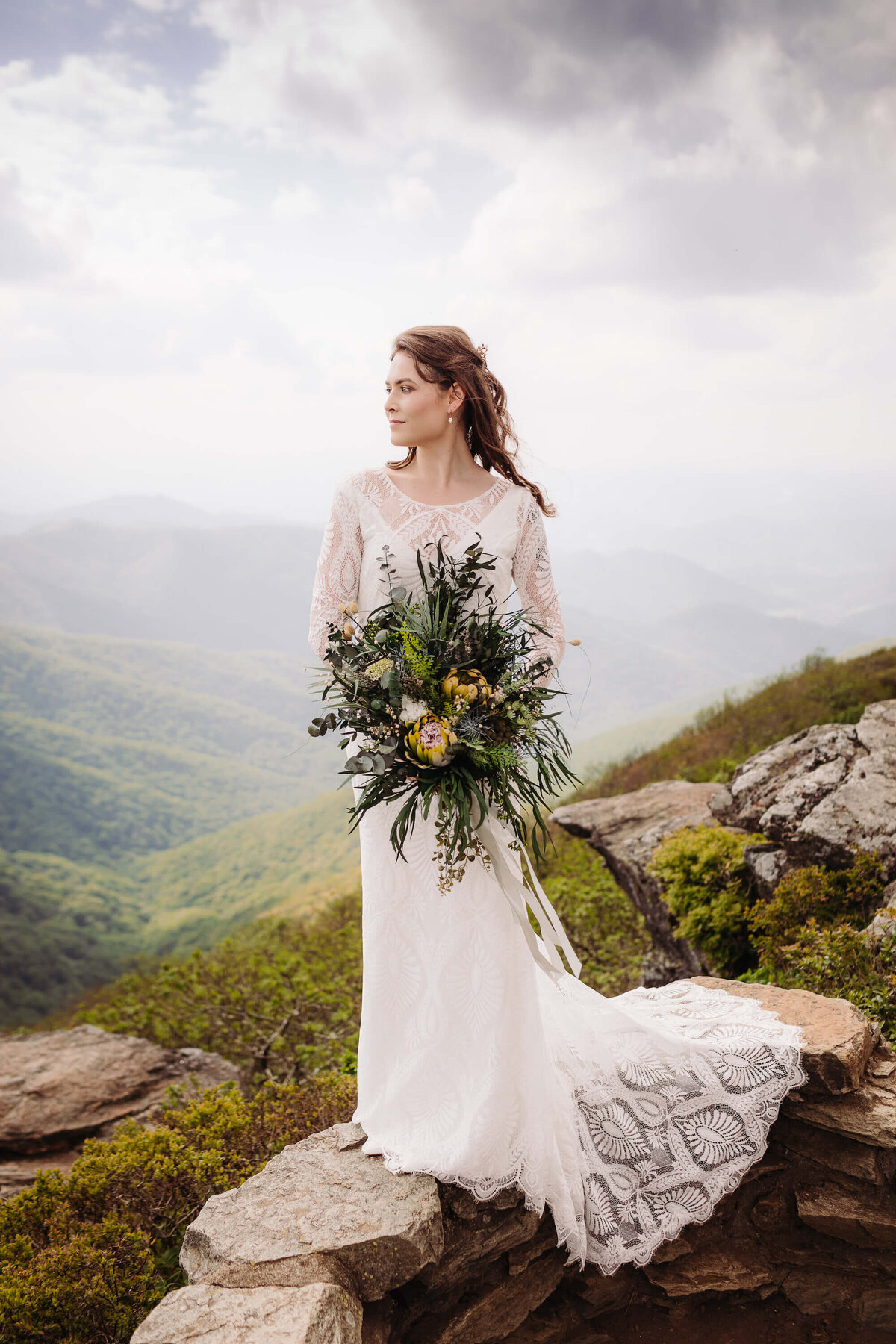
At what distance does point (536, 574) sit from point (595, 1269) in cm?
284

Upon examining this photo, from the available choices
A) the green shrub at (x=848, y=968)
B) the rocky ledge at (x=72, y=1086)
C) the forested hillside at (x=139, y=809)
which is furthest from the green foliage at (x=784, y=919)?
the forested hillside at (x=139, y=809)

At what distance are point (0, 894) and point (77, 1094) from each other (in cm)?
1713

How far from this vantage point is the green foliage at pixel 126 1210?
263 centimetres

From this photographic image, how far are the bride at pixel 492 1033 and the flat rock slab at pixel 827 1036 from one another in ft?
0.31

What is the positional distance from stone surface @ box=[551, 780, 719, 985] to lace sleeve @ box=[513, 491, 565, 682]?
9.99 feet

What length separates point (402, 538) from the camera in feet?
9.43

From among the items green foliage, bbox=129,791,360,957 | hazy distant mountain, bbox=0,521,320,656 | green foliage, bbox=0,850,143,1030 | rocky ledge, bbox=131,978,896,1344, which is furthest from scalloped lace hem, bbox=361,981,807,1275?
hazy distant mountain, bbox=0,521,320,656

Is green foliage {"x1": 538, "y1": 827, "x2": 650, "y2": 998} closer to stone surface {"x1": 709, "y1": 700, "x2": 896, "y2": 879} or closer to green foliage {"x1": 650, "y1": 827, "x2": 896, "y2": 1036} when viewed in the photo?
green foliage {"x1": 650, "y1": 827, "x2": 896, "y2": 1036}

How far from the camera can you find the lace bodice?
2.87 meters

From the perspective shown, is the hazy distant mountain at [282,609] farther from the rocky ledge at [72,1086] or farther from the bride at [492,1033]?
the bride at [492,1033]

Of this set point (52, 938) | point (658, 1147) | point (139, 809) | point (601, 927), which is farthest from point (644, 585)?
point (658, 1147)

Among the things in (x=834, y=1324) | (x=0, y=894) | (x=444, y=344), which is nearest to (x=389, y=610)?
(x=444, y=344)

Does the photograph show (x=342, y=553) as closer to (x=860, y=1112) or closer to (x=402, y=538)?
(x=402, y=538)

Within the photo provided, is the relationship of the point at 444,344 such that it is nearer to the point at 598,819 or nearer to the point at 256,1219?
the point at 256,1219
